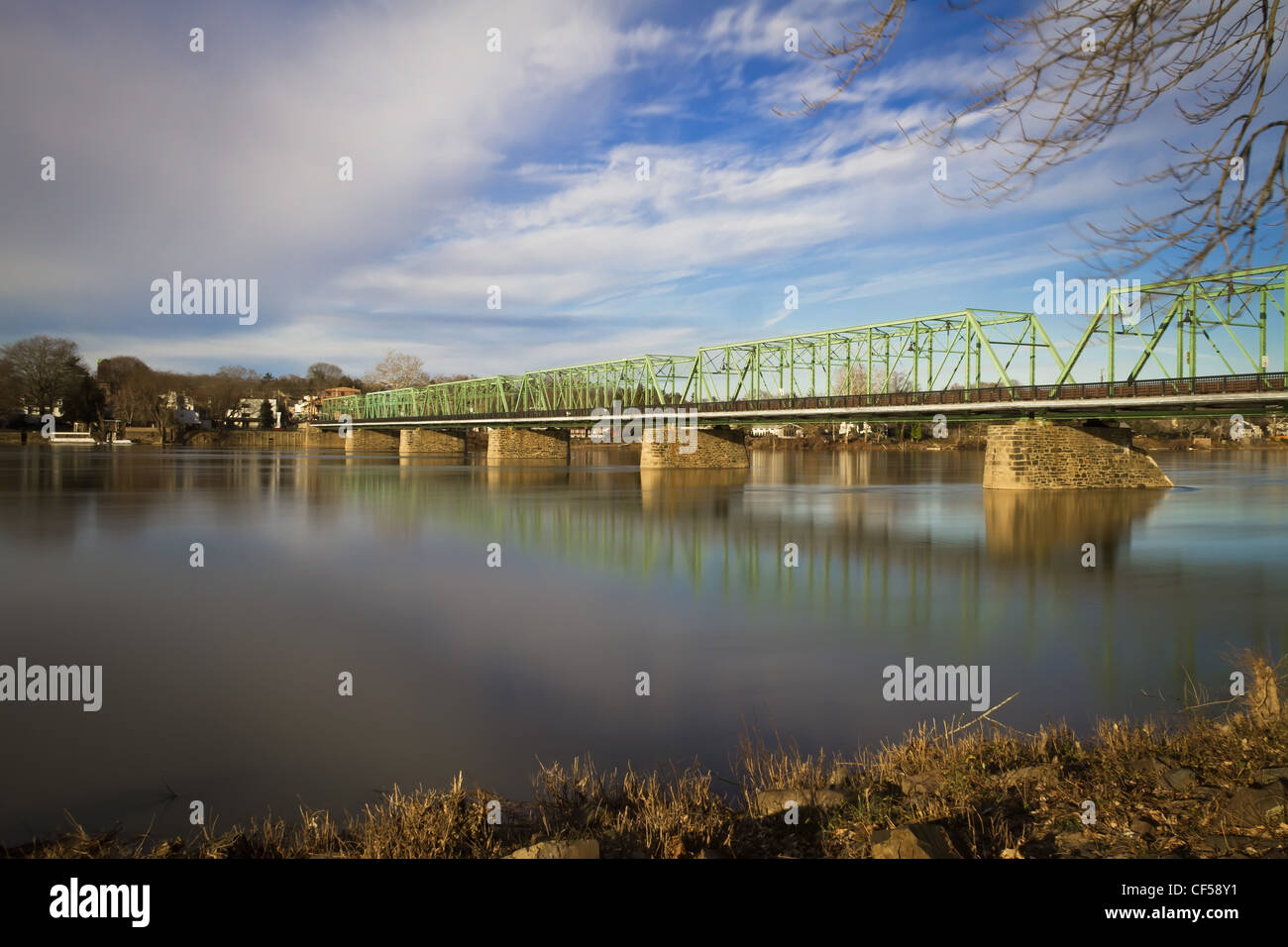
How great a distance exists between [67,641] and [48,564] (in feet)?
28.3

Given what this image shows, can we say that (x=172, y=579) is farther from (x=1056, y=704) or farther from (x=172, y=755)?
(x=1056, y=704)

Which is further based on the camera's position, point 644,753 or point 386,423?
point 386,423

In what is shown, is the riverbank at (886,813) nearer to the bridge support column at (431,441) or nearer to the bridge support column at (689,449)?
the bridge support column at (689,449)

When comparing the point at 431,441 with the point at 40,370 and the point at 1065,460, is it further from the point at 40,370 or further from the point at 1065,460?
the point at 1065,460

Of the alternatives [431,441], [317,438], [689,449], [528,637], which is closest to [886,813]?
[528,637]

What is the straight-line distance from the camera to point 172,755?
7492mm

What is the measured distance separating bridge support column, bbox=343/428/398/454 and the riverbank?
14914 centimetres

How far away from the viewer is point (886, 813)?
5.17m

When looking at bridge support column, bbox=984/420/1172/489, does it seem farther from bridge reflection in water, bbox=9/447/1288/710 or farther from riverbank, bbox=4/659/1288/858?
A: riverbank, bbox=4/659/1288/858

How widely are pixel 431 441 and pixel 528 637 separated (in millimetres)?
129715
